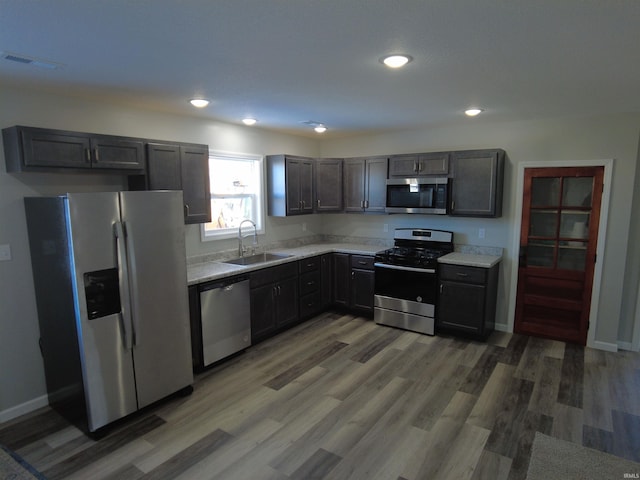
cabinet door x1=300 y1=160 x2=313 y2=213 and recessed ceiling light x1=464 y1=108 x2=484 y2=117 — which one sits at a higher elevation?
recessed ceiling light x1=464 y1=108 x2=484 y2=117

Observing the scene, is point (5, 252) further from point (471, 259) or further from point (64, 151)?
point (471, 259)

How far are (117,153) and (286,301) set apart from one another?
7.83ft

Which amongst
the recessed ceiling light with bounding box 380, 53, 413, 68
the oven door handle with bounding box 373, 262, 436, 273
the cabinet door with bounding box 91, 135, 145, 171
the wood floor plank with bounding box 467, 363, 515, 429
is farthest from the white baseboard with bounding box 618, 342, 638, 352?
the cabinet door with bounding box 91, 135, 145, 171

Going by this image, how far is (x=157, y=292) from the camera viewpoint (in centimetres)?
288

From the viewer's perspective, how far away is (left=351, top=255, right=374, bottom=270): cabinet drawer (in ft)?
15.8

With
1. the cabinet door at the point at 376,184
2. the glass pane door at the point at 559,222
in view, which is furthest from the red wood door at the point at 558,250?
the cabinet door at the point at 376,184

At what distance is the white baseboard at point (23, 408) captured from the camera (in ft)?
9.27

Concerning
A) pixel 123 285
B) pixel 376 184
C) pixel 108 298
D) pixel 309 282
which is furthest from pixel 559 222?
pixel 108 298

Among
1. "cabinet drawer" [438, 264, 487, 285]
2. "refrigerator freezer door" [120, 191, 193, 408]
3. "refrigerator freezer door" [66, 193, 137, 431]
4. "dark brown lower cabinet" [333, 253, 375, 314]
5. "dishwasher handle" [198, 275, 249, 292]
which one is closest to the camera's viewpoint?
"refrigerator freezer door" [66, 193, 137, 431]

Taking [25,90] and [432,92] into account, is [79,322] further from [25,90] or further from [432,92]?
[432,92]

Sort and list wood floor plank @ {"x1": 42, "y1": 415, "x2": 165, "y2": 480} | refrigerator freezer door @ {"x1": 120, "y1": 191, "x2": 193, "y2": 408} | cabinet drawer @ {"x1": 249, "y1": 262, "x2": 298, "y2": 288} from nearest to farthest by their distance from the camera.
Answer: wood floor plank @ {"x1": 42, "y1": 415, "x2": 165, "y2": 480}
refrigerator freezer door @ {"x1": 120, "y1": 191, "x2": 193, "y2": 408}
cabinet drawer @ {"x1": 249, "y1": 262, "x2": 298, "y2": 288}

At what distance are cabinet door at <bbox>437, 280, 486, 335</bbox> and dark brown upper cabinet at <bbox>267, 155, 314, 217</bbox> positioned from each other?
2.11m

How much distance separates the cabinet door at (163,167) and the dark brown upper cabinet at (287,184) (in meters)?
1.52

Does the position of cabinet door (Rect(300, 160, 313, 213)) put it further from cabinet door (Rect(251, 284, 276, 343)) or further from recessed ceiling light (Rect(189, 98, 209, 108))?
recessed ceiling light (Rect(189, 98, 209, 108))
